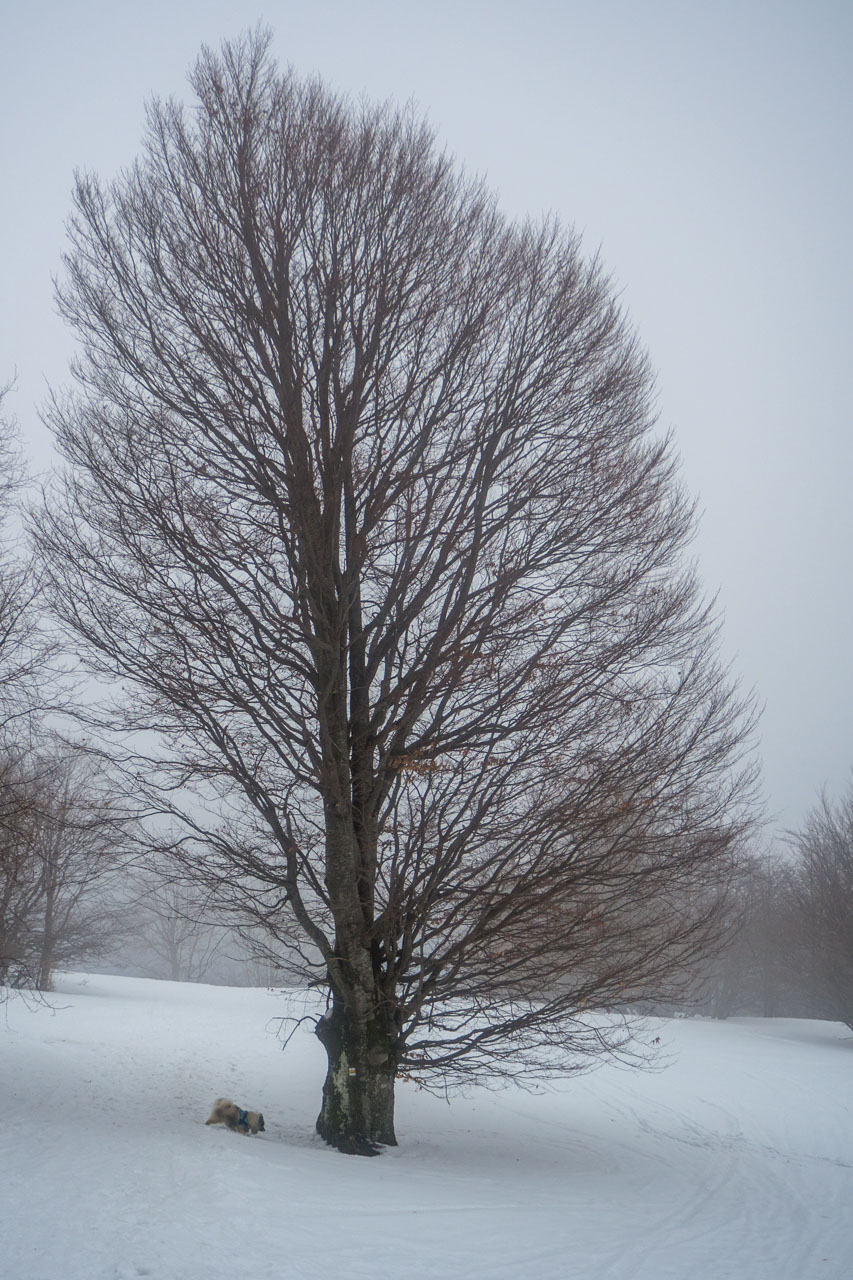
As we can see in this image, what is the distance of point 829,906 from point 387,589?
75.5 ft

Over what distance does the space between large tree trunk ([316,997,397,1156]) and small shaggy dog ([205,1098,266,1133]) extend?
0.71 meters

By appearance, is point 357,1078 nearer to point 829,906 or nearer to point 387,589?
point 387,589

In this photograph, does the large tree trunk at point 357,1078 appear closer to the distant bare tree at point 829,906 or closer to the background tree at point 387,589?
the background tree at point 387,589

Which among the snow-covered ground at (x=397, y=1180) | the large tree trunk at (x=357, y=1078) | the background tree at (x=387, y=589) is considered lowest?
the snow-covered ground at (x=397, y=1180)

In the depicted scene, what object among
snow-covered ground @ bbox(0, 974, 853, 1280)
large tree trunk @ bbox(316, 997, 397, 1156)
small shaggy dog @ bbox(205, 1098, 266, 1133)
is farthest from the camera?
small shaggy dog @ bbox(205, 1098, 266, 1133)

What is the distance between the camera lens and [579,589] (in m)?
8.59

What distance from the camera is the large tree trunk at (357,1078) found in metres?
7.76

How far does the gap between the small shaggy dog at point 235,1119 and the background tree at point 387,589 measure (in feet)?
2.55

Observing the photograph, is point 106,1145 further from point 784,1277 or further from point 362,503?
point 362,503

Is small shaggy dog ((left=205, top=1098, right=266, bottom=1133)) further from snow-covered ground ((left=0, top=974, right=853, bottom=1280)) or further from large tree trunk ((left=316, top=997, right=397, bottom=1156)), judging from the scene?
large tree trunk ((left=316, top=997, right=397, bottom=1156))

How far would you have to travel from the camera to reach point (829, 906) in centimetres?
2625

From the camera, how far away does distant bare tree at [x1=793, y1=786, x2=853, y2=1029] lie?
84.6 feet

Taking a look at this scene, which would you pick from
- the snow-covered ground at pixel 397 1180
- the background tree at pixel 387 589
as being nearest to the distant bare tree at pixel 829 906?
the snow-covered ground at pixel 397 1180

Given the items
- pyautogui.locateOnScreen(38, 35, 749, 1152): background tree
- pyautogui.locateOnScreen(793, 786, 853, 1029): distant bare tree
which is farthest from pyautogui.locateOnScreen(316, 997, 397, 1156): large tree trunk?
pyautogui.locateOnScreen(793, 786, 853, 1029): distant bare tree
